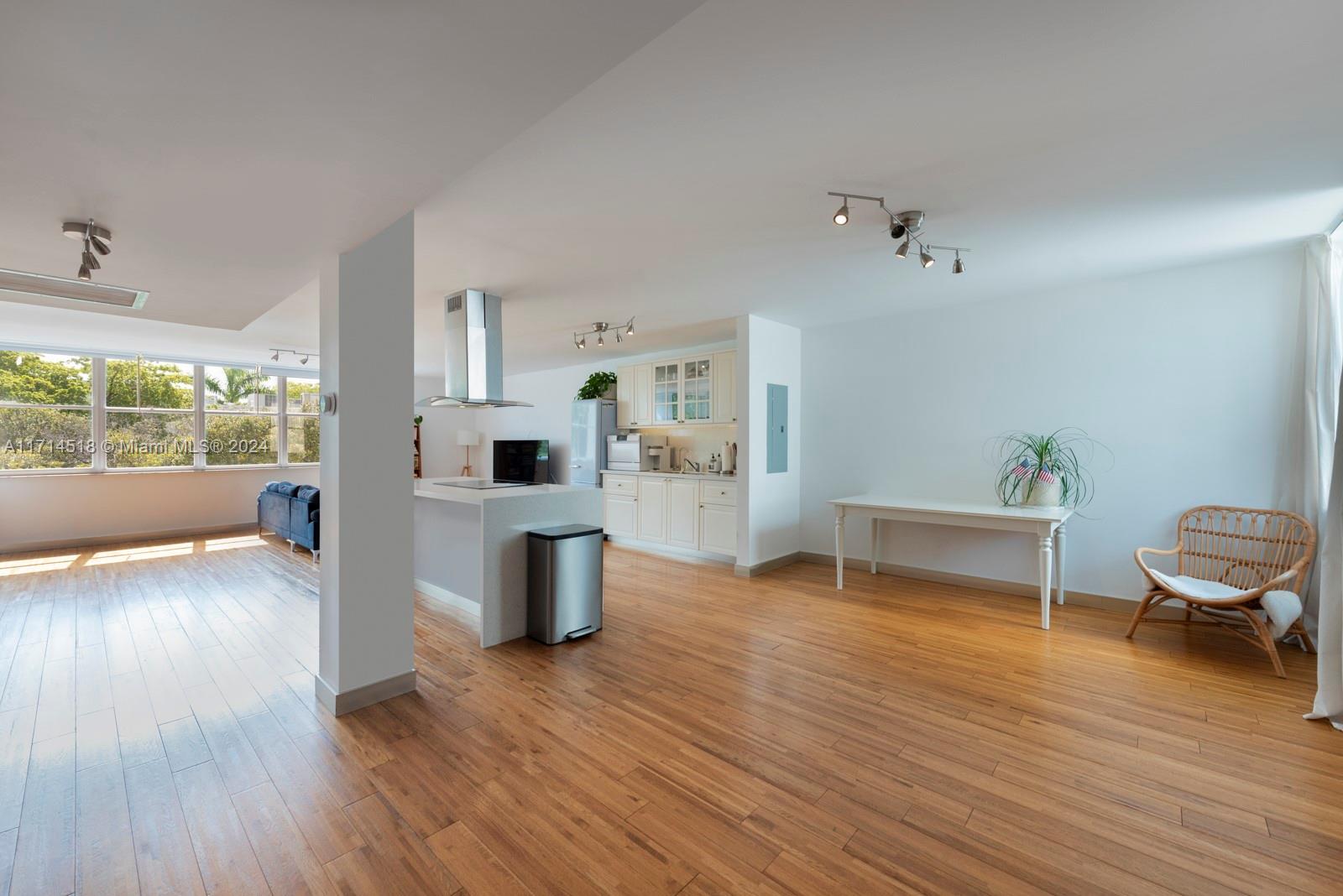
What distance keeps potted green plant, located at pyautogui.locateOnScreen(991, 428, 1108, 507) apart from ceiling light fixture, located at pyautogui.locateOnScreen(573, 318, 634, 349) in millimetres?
3665

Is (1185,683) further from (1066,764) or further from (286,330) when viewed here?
(286,330)

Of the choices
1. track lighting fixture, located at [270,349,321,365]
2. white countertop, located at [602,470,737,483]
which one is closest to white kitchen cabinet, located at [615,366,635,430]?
white countertop, located at [602,470,737,483]

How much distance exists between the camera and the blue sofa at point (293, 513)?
5.72 metres

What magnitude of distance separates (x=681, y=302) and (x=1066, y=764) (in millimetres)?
3804

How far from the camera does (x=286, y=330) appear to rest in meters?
5.71

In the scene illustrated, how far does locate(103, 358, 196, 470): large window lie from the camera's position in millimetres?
6875

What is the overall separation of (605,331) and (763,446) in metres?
2.05

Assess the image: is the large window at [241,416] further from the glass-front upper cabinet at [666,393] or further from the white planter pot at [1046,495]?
the white planter pot at [1046,495]

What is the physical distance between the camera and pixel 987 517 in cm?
394

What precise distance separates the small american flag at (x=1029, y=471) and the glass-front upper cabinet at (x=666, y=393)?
3476 millimetres

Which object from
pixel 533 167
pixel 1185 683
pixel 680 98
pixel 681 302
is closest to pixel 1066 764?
pixel 1185 683

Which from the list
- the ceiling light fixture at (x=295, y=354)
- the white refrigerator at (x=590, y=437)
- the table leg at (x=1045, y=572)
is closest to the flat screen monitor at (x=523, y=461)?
the white refrigerator at (x=590, y=437)

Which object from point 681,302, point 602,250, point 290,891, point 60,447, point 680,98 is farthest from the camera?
point 60,447

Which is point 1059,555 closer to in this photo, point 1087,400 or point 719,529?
point 1087,400
